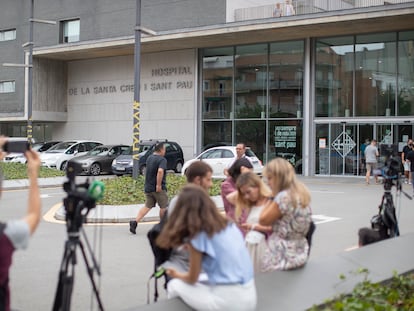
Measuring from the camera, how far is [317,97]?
26719 mm

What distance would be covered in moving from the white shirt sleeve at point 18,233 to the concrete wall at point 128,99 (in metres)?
27.0

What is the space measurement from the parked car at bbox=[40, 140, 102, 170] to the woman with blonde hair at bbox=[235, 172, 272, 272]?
851 inches

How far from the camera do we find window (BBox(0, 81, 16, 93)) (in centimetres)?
3637

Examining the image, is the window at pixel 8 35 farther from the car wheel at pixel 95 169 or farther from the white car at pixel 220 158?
the white car at pixel 220 158

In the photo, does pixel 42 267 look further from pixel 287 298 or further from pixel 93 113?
pixel 93 113

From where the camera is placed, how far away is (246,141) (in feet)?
94.4

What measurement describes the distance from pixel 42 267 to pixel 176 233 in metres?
4.67

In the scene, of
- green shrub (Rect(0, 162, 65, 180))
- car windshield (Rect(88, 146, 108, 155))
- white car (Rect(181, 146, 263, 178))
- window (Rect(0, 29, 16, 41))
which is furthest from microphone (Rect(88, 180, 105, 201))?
window (Rect(0, 29, 16, 41))

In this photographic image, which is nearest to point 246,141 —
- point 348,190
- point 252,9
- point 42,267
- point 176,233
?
point 252,9

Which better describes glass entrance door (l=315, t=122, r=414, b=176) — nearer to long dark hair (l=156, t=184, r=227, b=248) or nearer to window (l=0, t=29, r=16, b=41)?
long dark hair (l=156, t=184, r=227, b=248)

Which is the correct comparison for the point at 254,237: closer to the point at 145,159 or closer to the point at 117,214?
the point at 117,214

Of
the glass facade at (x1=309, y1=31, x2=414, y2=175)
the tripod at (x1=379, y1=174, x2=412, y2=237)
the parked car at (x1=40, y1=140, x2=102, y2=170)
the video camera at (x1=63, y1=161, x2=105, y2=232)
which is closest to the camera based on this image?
the video camera at (x1=63, y1=161, x2=105, y2=232)

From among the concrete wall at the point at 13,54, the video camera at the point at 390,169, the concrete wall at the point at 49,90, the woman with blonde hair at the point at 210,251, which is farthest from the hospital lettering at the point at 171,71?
the woman with blonde hair at the point at 210,251

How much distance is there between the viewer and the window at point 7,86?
3637 centimetres
